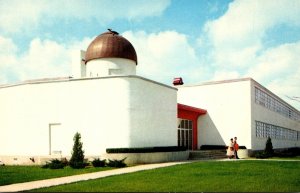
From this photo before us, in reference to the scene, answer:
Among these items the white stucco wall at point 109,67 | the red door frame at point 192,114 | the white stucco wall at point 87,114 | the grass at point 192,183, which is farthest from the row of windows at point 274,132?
the grass at point 192,183

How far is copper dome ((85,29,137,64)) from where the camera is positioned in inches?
1133

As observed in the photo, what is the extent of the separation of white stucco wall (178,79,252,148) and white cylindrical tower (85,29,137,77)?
8.16 metres

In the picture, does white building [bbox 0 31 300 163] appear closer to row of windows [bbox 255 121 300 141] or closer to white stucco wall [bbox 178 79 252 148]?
white stucco wall [bbox 178 79 252 148]

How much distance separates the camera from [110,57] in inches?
1131

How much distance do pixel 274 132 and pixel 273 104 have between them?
3.36 metres

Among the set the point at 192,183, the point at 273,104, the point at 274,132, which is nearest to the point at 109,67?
the point at 192,183

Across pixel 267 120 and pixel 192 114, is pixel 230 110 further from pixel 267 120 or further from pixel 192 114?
pixel 267 120

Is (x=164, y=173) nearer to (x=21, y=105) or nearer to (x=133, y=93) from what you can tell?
(x=133, y=93)

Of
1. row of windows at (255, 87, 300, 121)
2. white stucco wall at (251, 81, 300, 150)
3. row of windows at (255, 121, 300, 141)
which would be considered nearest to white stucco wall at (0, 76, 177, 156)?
white stucco wall at (251, 81, 300, 150)

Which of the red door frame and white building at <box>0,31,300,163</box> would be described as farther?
the red door frame

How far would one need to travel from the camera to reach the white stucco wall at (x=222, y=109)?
106ft

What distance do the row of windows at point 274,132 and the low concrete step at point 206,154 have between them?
19.8 ft

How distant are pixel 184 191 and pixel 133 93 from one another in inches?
510

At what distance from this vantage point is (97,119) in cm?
2300
